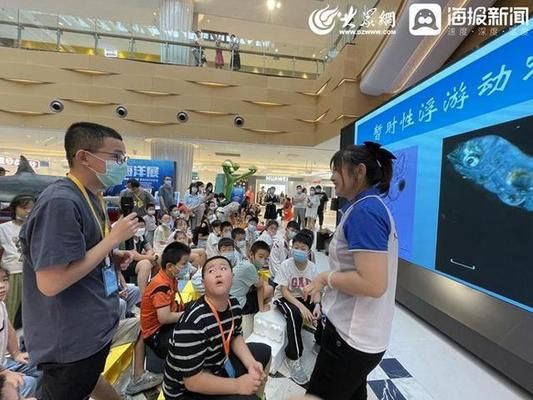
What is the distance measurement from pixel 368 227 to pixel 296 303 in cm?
156

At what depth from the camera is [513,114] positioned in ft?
6.60

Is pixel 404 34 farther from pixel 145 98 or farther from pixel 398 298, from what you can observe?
pixel 145 98

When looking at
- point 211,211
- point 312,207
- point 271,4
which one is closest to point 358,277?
point 211,211

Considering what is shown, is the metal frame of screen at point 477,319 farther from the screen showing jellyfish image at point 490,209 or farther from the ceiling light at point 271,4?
the ceiling light at point 271,4

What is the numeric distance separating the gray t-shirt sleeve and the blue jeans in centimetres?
76

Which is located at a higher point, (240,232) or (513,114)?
(513,114)

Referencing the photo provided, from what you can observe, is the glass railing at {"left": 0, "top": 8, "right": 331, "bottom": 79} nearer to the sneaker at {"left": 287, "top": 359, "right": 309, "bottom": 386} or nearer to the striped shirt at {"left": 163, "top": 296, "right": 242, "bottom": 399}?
the sneaker at {"left": 287, "top": 359, "right": 309, "bottom": 386}

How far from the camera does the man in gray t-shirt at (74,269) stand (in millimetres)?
952

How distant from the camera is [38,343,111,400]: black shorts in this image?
1.05 m

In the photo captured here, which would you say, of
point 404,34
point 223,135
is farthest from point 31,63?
point 404,34

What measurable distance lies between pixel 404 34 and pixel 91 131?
5.00 m

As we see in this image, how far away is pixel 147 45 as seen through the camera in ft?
29.4

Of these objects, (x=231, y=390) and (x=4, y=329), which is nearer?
(x=231, y=390)

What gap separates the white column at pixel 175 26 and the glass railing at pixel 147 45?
3 cm
